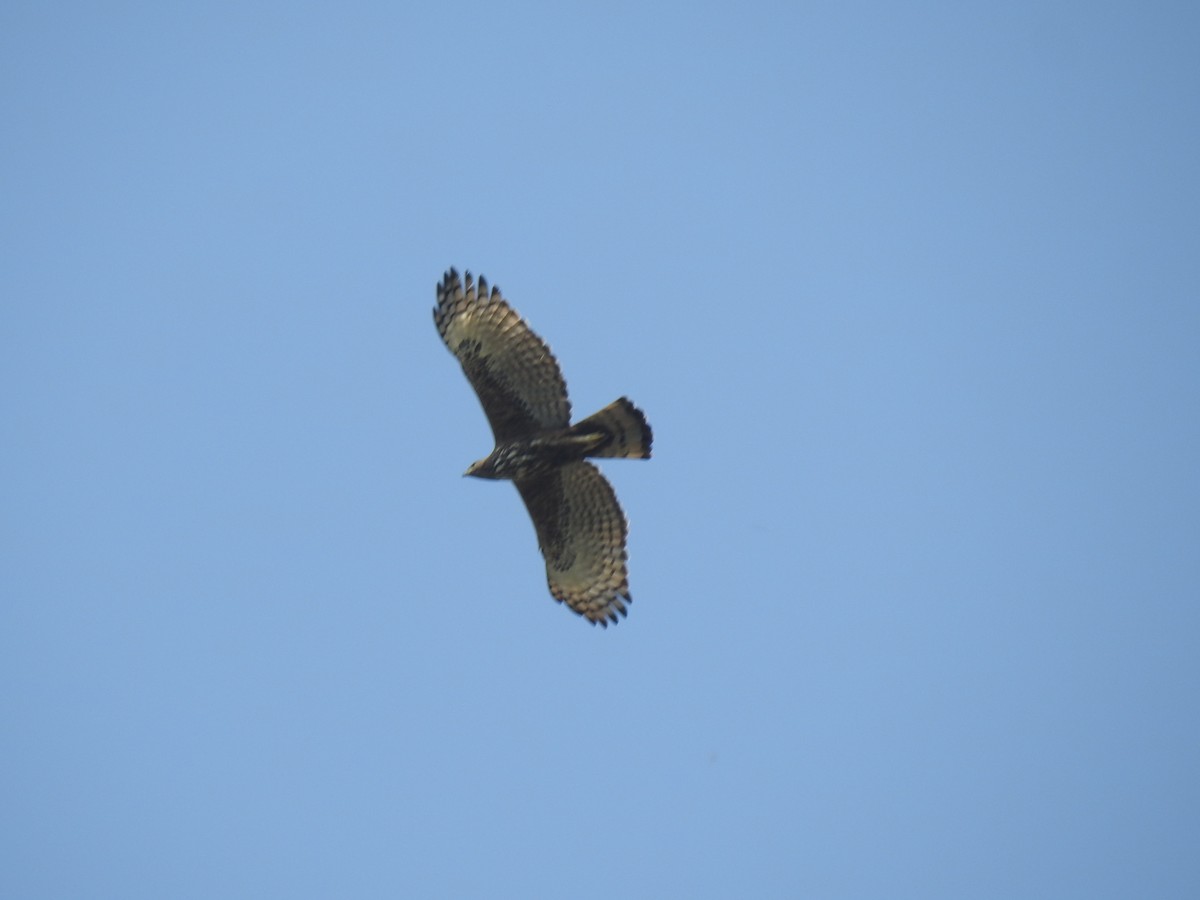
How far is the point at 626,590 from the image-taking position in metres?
15.4

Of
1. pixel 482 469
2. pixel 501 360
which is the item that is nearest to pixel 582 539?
pixel 482 469

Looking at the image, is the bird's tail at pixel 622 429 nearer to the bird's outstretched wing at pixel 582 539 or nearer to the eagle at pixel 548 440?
the eagle at pixel 548 440

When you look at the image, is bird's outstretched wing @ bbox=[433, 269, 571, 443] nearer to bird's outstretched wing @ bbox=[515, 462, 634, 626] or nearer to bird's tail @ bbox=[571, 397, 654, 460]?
bird's tail @ bbox=[571, 397, 654, 460]

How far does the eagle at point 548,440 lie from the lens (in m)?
14.5

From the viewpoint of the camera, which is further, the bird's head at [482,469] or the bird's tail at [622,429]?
the bird's head at [482,469]

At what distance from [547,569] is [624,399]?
2.28 meters

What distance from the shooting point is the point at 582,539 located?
15391mm

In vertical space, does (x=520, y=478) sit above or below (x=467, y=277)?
below

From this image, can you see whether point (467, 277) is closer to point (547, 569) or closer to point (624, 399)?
point (624, 399)

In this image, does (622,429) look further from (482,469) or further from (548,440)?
(482,469)

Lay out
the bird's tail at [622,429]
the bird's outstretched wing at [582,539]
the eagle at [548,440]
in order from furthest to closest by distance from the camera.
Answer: the bird's outstretched wing at [582,539] → the eagle at [548,440] → the bird's tail at [622,429]

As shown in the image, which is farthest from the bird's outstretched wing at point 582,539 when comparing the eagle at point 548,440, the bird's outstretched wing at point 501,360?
the bird's outstretched wing at point 501,360

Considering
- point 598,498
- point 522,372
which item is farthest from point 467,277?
point 598,498

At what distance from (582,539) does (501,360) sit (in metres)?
1.91
